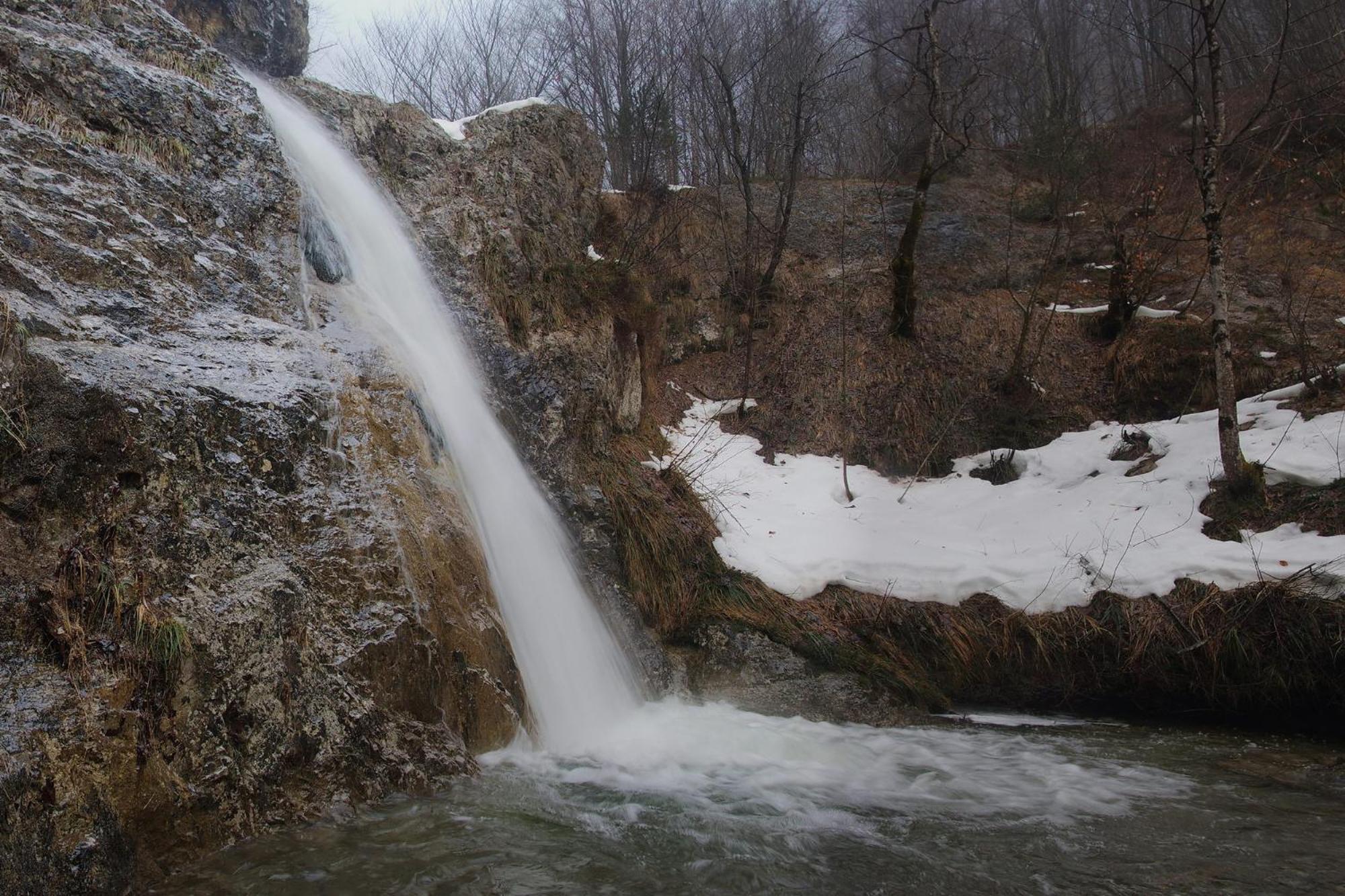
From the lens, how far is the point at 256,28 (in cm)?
1097

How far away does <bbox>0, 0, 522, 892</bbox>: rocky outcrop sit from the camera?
100 inches

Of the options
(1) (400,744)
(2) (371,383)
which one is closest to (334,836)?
(1) (400,744)

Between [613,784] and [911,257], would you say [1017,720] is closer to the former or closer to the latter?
[613,784]

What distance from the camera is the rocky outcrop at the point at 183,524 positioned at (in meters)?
2.55

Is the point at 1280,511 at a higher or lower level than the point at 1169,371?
lower

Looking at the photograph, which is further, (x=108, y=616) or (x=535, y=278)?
(x=535, y=278)

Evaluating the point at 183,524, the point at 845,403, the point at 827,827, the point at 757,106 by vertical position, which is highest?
the point at 757,106

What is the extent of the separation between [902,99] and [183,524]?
1469 cm

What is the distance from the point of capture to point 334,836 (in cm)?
287

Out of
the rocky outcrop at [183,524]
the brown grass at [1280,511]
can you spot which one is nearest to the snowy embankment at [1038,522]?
the brown grass at [1280,511]

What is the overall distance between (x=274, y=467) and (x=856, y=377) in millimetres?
8523

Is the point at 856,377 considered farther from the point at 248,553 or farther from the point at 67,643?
the point at 67,643

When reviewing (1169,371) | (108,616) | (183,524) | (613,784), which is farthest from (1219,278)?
(108,616)

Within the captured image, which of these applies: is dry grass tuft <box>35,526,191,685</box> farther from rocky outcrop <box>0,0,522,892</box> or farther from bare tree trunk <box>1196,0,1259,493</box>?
bare tree trunk <box>1196,0,1259,493</box>
